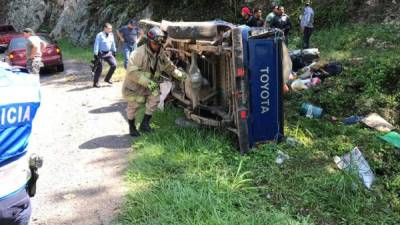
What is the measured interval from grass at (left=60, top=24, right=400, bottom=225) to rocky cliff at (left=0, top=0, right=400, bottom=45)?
7478mm

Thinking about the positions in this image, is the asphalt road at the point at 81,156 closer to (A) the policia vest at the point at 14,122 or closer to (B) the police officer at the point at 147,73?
(B) the police officer at the point at 147,73

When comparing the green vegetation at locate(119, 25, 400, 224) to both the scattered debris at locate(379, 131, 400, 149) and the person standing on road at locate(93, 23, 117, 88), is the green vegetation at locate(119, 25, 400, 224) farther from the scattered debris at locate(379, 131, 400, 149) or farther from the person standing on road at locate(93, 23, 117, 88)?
the person standing on road at locate(93, 23, 117, 88)

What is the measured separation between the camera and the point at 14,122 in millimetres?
2471

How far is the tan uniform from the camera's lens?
23.0 ft

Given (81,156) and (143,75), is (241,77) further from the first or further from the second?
(81,156)

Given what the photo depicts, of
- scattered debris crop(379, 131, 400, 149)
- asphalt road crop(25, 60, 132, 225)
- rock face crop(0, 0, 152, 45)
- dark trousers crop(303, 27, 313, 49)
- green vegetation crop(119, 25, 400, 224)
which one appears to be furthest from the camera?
rock face crop(0, 0, 152, 45)

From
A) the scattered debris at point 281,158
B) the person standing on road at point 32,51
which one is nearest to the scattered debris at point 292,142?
the scattered debris at point 281,158

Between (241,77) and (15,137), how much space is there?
3.97m

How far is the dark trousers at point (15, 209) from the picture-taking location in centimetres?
250

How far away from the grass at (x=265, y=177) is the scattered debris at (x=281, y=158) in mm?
65

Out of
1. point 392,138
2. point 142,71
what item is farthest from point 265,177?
point 142,71

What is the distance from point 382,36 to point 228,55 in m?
8.10

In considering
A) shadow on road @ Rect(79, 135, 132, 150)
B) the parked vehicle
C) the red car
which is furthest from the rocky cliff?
shadow on road @ Rect(79, 135, 132, 150)

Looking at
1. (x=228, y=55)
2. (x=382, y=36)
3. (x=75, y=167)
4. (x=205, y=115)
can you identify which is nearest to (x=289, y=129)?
(x=205, y=115)
